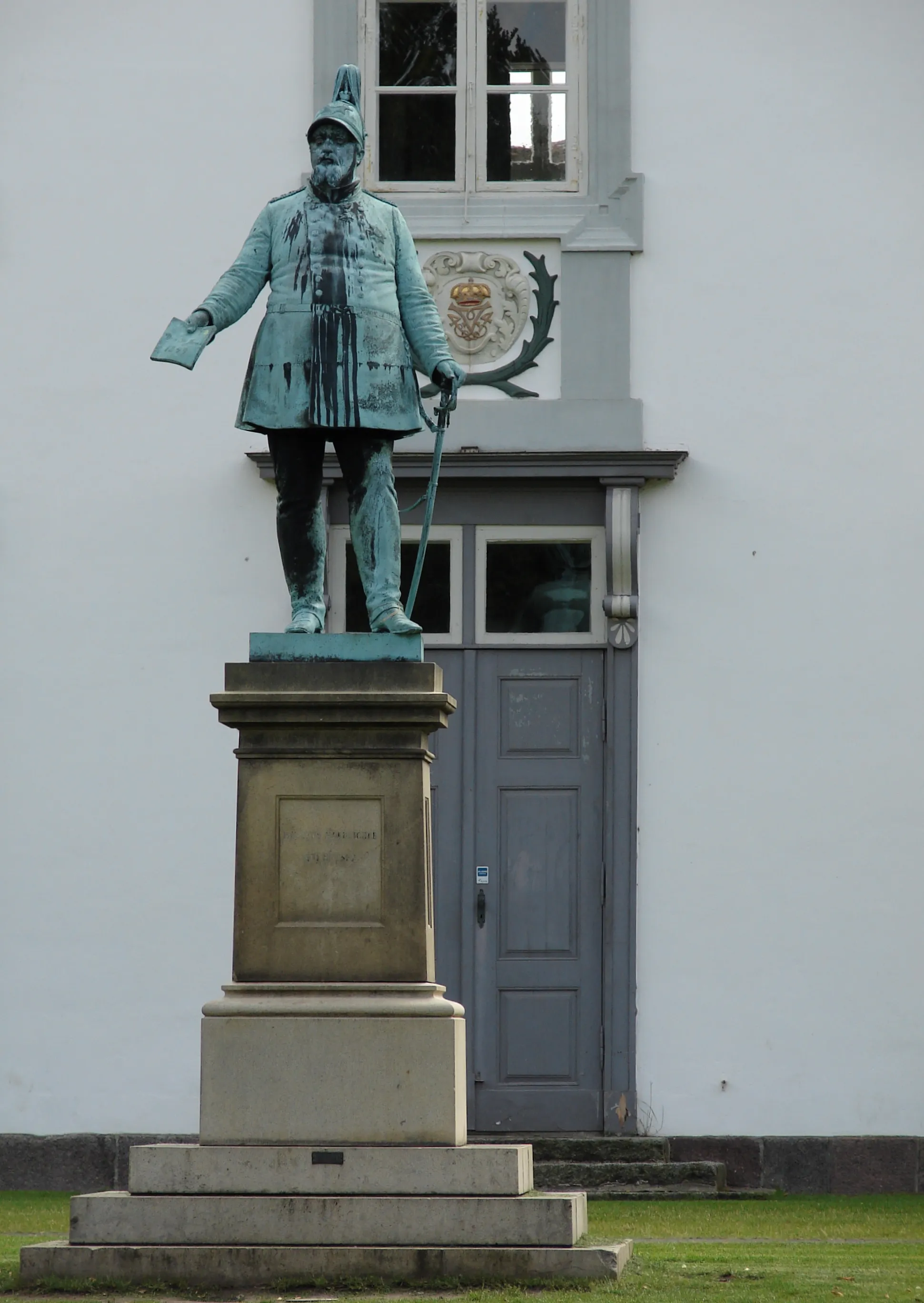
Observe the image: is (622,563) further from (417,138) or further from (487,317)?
(417,138)

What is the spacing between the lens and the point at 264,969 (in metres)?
7.16

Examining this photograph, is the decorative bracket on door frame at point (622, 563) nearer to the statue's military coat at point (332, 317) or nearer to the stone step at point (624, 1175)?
the stone step at point (624, 1175)

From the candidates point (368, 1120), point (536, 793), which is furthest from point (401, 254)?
point (536, 793)

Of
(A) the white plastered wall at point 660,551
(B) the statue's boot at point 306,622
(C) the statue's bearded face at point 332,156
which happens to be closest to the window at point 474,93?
(A) the white plastered wall at point 660,551

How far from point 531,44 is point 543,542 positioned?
117 inches

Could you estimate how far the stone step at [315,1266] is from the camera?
641 centimetres

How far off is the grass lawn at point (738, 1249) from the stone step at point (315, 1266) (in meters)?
0.09

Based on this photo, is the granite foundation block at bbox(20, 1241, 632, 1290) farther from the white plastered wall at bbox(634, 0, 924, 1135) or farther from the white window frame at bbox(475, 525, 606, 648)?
the white window frame at bbox(475, 525, 606, 648)

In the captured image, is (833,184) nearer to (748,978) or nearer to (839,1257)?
(748,978)

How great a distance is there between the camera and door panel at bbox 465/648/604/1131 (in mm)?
11469

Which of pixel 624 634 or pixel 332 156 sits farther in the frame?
pixel 624 634

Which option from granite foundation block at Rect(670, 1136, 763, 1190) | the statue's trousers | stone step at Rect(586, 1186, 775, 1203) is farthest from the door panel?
the statue's trousers

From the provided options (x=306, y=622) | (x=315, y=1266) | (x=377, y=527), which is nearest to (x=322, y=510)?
(x=377, y=527)

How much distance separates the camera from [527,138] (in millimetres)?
12133
